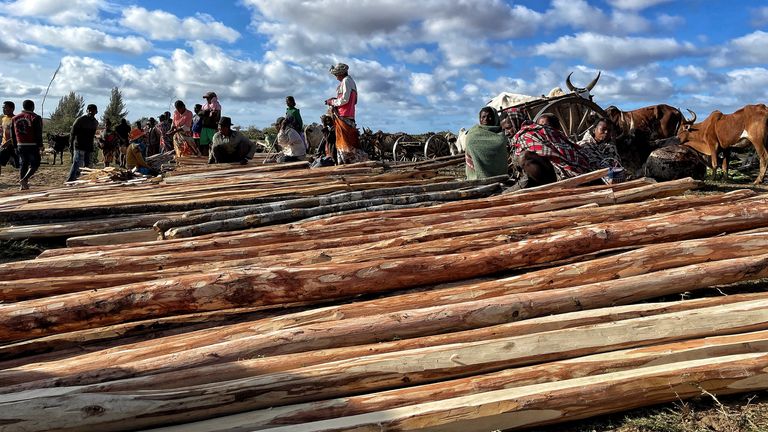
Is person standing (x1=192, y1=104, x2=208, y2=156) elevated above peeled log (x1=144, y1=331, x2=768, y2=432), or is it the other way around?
person standing (x1=192, y1=104, x2=208, y2=156)

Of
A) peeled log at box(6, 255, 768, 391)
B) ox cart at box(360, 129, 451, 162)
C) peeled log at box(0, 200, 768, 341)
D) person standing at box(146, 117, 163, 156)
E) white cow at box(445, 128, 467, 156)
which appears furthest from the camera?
person standing at box(146, 117, 163, 156)

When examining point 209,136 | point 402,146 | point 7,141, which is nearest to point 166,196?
point 209,136

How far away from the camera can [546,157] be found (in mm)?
5543

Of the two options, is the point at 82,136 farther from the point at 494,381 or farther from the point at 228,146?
the point at 494,381

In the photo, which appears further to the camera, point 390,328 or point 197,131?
point 197,131

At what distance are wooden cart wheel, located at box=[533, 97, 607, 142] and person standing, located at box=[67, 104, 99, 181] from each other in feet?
24.9

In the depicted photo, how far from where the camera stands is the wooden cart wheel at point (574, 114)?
29.2 ft

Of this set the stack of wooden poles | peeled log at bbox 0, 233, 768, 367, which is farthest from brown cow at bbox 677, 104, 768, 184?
peeled log at bbox 0, 233, 768, 367

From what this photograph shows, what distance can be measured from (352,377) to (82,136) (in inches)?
390

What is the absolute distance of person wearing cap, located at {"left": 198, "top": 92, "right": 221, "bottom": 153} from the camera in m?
11.4

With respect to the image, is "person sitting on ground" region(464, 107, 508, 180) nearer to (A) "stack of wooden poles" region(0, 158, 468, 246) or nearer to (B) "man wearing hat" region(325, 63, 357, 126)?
(A) "stack of wooden poles" region(0, 158, 468, 246)

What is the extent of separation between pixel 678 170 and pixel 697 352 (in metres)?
6.54

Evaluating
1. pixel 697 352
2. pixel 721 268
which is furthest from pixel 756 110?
pixel 697 352

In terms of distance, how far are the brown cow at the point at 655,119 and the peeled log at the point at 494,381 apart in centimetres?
862
